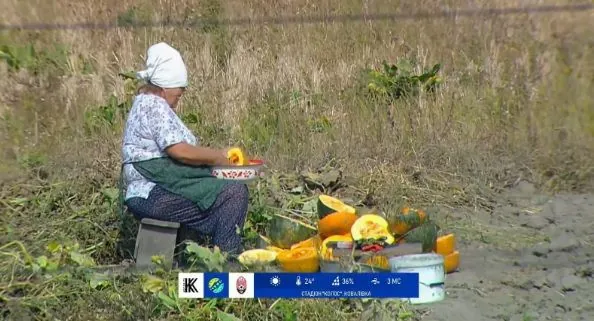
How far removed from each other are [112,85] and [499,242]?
14.1 feet

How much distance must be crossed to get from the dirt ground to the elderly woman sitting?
1277mm

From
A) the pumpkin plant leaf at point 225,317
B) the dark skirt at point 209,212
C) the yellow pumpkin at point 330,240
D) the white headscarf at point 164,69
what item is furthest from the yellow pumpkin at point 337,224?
the white headscarf at point 164,69

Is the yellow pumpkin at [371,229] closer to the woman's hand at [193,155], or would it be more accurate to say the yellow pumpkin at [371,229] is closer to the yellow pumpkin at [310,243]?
the yellow pumpkin at [310,243]

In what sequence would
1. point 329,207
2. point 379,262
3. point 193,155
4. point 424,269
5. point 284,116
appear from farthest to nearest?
1. point 284,116
2. point 329,207
3. point 193,155
4. point 379,262
5. point 424,269

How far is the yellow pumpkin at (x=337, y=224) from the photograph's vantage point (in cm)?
551

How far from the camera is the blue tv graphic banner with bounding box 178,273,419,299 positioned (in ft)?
15.6

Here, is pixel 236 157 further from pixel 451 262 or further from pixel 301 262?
pixel 451 262

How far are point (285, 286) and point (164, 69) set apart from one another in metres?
1.45

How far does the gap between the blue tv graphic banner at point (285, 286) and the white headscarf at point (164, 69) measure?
1166 millimetres

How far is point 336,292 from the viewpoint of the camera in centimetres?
477

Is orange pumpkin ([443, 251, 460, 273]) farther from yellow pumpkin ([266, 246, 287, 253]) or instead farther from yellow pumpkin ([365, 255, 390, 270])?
yellow pumpkin ([266, 246, 287, 253])

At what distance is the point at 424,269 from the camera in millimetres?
4902

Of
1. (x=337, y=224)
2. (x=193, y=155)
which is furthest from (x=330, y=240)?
(x=193, y=155)

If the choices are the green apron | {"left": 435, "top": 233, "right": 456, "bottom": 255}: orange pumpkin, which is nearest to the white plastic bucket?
{"left": 435, "top": 233, "right": 456, "bottom": 255}: orange pumpkin
